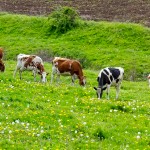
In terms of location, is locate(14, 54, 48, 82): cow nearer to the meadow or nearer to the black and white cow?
the meadow

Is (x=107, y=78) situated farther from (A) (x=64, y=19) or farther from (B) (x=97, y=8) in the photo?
A: (B) (x=97, y=8)

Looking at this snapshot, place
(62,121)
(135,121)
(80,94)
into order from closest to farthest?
(62,121)
(135,121)
(80,94)

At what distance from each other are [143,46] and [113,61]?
6347 millimetres

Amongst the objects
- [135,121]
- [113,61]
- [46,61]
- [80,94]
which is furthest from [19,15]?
[135,121]

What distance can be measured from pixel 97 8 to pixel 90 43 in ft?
46.9

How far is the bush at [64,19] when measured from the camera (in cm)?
5578

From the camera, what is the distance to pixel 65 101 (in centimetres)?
2145

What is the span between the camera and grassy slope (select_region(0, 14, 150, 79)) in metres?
45.8

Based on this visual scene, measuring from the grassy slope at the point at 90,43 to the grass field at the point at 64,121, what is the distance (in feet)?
69.3

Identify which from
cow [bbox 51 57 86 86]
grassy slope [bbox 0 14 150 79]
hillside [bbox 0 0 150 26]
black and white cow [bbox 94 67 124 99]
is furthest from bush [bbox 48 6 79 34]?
black and white cow [bbox 94 67 124 99]

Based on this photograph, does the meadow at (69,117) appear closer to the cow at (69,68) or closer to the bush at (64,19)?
the cow at (69,68)

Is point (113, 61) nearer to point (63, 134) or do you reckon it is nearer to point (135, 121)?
point (135, 121)

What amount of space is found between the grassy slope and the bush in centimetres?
110

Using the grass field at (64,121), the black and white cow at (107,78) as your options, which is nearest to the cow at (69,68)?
the black and white cow at (107,78)
